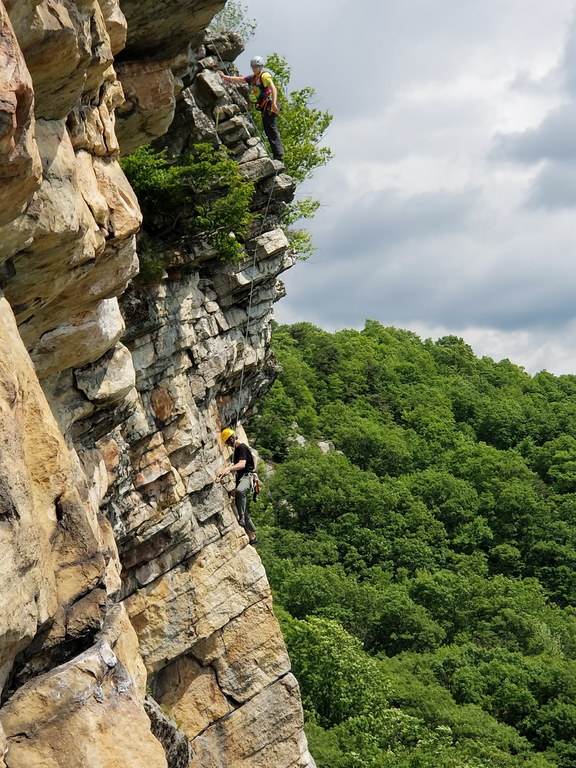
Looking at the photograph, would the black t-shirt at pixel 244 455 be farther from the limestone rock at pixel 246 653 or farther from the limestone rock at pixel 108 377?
the limestone rock at pixel 108 377

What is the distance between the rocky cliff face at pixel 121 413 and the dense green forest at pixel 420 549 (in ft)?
49.0

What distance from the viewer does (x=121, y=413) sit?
624 inches

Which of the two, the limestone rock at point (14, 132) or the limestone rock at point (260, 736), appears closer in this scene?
the limestone rock at point (14, 132)

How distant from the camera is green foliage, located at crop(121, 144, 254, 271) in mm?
18766

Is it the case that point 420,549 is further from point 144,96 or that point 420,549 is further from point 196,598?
point 144,96

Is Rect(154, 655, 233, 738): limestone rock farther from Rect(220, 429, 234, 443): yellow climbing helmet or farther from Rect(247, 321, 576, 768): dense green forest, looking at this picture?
Rect(247, 321, 576, 768): dense green forest

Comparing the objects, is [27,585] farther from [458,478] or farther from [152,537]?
[458,478]

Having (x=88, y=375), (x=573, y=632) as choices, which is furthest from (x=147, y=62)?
(x=573, y=632)

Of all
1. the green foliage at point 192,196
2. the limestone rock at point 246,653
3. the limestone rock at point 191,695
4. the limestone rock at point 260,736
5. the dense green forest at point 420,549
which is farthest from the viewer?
A: the dense green forest at point 420,549

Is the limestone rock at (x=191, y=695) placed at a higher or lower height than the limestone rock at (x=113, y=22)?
lower

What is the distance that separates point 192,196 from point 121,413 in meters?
6.12

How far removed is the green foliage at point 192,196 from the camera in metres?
18.8

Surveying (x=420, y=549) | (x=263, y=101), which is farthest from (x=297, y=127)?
(x=420, y=549)

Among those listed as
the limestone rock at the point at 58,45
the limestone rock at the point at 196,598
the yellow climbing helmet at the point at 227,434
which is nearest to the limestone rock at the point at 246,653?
the limestone rock at the point at 196,598
